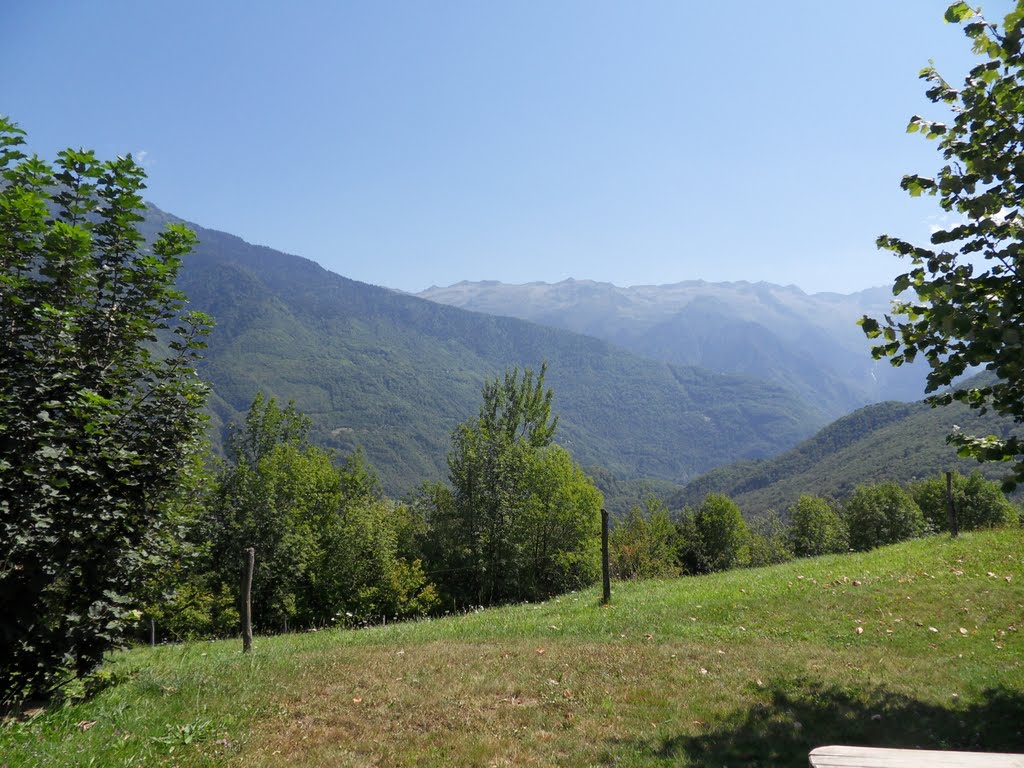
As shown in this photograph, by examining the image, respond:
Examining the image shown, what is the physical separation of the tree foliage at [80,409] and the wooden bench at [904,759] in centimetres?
793

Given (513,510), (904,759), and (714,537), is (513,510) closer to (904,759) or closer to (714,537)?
(714,537)

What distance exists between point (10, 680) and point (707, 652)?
1108cm

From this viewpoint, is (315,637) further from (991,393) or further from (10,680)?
A: (991,393)

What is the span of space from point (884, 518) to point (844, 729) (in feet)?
258

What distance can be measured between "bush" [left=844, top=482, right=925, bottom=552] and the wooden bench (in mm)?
77616

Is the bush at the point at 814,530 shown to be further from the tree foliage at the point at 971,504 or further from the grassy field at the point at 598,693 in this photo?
the grassy field at the point at 598,693

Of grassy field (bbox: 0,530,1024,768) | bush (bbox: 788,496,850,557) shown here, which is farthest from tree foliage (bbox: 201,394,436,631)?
bush (bbox: 788,496,850,557)

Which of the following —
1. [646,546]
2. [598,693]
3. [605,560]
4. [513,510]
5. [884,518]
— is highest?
[605,560]

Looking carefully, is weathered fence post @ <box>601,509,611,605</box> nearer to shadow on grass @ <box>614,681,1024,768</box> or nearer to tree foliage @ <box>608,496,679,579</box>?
shadow on grass @ <box>614,681,1024,768</box>

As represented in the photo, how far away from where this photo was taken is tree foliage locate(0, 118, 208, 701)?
681 centimetres

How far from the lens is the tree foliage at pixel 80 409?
6812 mm

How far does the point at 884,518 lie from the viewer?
71875 millimetres

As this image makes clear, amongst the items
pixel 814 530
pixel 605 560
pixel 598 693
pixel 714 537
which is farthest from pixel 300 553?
pixel 814 530

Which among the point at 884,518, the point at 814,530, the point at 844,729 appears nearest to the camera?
the point at 844,729
